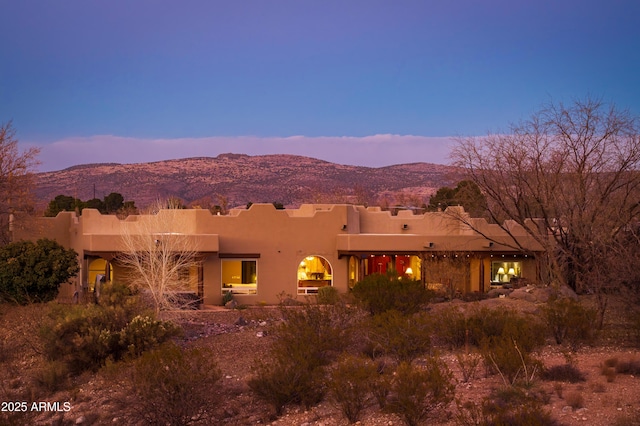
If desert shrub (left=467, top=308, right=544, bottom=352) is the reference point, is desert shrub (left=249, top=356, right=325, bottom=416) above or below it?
below

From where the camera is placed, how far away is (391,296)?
1658 cm

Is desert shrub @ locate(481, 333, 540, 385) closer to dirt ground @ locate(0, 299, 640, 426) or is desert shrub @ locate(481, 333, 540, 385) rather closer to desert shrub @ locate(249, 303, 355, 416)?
dirt ground @ locate(0, 299, 640, 426)

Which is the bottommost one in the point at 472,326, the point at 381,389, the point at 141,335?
the point at 381,389

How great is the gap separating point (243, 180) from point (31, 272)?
5841 centimetres

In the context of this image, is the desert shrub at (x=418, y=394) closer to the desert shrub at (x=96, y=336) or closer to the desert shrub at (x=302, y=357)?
the desert shrub at (x=302, y=357)

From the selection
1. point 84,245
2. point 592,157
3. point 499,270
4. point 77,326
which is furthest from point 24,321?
point 499,270

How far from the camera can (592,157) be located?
19875mm

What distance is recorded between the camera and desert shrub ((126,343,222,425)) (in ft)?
30.6

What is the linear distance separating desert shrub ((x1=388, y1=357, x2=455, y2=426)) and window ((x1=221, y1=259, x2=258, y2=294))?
56.8 feet

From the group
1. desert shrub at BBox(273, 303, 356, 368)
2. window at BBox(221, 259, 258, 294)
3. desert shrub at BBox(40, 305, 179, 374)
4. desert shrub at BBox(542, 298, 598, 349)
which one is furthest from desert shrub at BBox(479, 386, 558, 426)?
window at BBox(221, 259, 258, 294)

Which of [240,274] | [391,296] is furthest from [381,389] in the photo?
[240,274]

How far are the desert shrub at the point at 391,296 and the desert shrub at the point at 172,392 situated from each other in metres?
7.17

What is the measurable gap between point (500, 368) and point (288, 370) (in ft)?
11.0

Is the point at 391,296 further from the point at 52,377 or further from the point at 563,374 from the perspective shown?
the point at 52,377
